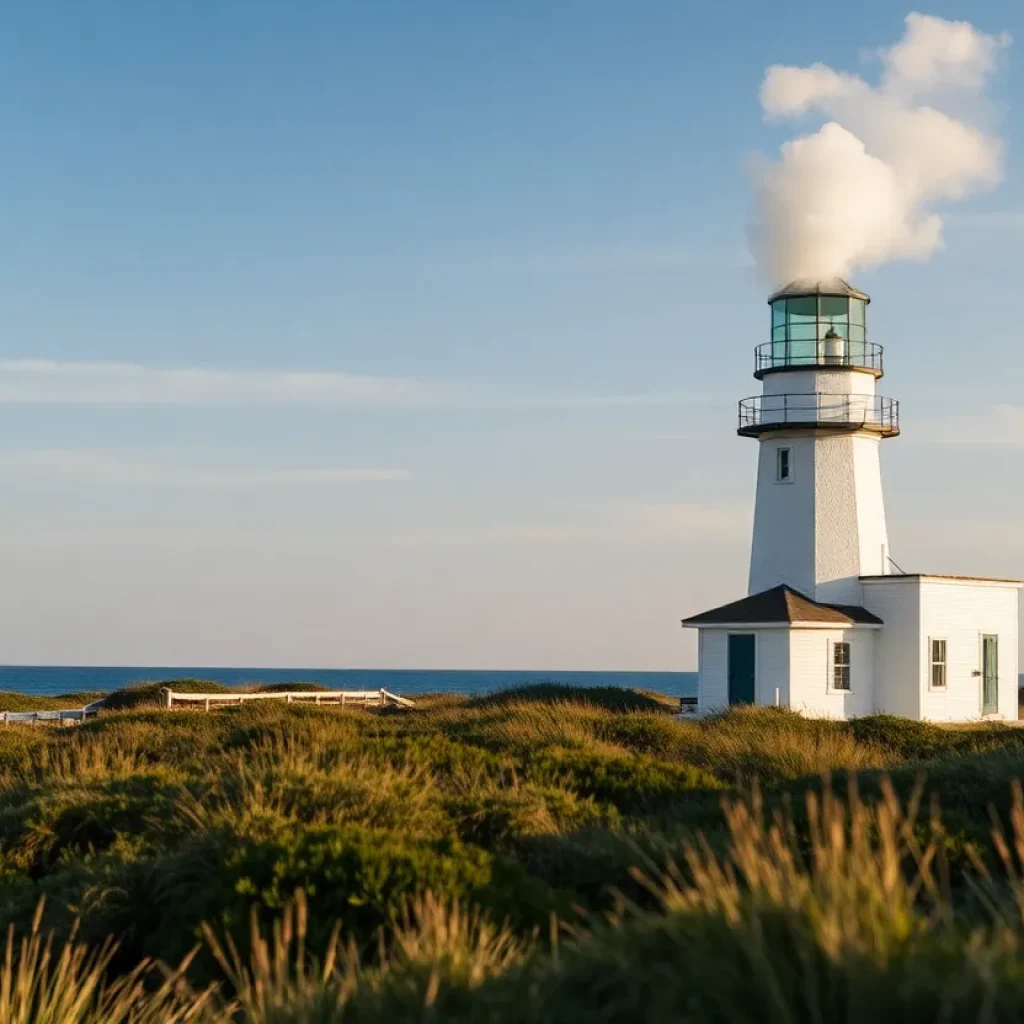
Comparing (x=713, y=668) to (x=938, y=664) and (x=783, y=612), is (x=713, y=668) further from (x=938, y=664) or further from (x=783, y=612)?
(x=938, y=664)

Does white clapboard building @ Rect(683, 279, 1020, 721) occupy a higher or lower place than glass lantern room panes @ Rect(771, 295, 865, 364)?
lower

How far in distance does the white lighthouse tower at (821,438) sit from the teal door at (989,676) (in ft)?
10.7

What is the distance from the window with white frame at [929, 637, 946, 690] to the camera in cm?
3312

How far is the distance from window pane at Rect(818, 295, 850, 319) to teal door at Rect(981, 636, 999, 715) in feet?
26.8

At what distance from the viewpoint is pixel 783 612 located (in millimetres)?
32156

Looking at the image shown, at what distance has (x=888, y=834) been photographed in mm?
5277

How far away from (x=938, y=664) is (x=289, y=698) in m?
14.5

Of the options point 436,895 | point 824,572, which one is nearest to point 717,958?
point 436,895

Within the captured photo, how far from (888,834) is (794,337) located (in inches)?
1171

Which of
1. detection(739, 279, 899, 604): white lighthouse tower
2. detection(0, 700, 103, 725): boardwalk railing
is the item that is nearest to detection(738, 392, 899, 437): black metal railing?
detection(739, 279, 899, 604): white lighthouse tower

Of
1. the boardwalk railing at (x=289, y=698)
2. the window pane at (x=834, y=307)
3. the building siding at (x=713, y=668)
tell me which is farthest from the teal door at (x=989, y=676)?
the boardwalk railing at (x=289, y=698)

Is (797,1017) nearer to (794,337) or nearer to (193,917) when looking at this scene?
(193,917)

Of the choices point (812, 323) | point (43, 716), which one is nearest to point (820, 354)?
point (812, 323)

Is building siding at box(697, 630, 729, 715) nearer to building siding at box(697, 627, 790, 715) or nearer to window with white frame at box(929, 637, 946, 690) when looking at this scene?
building siding at box(697, 627, 790, 715)
